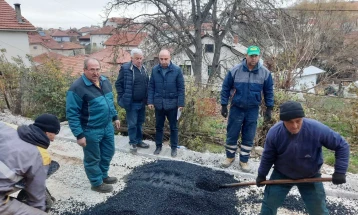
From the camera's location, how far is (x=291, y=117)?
211 cm

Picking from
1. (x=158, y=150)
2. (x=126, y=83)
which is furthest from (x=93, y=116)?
(x=158, y=150)

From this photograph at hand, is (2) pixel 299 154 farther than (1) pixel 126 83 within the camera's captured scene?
No

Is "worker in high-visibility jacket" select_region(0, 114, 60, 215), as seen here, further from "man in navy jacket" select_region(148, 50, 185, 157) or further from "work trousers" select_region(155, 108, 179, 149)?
"work trousers" select_region(155, 108, 179, 149)

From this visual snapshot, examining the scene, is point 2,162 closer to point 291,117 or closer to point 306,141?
point 291,117

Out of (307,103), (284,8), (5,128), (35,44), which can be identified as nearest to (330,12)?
(284,8)

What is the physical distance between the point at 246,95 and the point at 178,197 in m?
1.53

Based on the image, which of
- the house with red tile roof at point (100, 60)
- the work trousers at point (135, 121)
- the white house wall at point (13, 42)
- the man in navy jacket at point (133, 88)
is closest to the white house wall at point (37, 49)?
the house with red tile roof at point (100, 60)

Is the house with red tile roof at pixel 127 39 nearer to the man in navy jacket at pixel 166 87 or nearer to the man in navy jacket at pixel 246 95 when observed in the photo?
the man in navy jacket at pixel 166 87

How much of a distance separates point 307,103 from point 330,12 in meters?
6.43

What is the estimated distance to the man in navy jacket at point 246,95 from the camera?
3.57 m

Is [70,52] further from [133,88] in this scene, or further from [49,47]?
[133,88]

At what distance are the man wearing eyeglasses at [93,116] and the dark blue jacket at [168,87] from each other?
3.14ft

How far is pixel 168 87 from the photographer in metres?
4.03

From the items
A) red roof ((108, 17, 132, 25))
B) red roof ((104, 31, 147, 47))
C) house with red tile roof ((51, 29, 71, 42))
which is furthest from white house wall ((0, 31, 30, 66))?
house with red tile roof ((51, 29, 71, 42))
